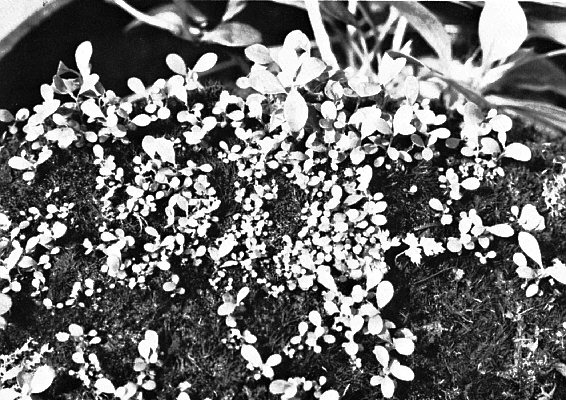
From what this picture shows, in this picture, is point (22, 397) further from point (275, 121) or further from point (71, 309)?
point (275, 121)

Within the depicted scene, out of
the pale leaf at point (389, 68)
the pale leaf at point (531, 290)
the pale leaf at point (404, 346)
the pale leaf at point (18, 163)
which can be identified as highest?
the pale leaf at point (18, 163)

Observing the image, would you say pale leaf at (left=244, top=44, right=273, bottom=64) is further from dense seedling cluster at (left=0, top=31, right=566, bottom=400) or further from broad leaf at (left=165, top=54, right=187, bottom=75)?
broad leaf at (left=165, top=54, right=187, bottom=75)

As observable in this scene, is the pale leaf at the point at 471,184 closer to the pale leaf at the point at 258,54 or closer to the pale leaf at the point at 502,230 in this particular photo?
the pale leaf at the point at 502,230

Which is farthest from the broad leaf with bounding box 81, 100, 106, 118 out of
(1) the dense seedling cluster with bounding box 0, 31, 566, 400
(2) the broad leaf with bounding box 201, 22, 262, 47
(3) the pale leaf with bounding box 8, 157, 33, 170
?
(2) the broad leaf with bounding box 201, 22, 262, 47

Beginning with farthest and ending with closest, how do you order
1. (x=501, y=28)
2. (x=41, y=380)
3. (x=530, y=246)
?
(x=501, y=28) < (x=530, y=246) < (x=41, y=380)

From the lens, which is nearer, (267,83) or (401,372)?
(401,372)

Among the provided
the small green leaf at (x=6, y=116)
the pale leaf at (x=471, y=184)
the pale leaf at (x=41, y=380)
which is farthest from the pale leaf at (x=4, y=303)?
the pale leaf at (x=471, y=184)

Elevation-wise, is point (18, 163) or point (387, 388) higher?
point (18, 163)

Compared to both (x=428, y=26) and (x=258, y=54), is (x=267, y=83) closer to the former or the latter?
(x=258, y=54)

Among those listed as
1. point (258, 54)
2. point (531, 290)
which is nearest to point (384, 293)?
point (531, 290)
